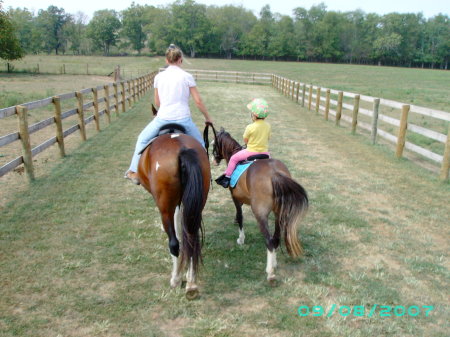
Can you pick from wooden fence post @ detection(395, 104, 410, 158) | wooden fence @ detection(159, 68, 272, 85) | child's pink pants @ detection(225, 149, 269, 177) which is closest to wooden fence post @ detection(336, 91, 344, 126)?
wooden fence post @ detection(395, 104, 410, 158)

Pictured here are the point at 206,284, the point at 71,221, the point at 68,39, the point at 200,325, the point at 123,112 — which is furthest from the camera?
the point at 68,39

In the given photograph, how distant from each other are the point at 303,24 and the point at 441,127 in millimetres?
113833

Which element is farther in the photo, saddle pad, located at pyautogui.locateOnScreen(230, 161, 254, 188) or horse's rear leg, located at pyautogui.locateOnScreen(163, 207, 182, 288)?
saddle pad, located at pyautogui.locateOnScreen(230, 161, 254, 188)

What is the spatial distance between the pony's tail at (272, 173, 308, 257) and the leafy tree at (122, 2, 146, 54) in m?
124

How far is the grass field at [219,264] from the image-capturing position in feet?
10.2

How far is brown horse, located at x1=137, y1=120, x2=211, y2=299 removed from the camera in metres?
3.34

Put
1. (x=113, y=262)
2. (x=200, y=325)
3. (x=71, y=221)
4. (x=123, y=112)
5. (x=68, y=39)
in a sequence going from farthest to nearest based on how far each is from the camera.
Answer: (x=68, y=39)
(x=123, y=112)
(x=71, y=221)
(x=113, y=262)
(x=200, y=325)

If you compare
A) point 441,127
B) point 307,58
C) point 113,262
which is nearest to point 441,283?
point 113,262

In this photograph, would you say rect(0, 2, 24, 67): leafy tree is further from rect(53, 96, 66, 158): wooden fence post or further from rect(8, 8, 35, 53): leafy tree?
rect(8, 8, 35, 53): leafy tree

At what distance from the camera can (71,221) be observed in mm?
5078

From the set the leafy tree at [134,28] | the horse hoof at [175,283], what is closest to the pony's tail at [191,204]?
the horse hoof at [175,283]

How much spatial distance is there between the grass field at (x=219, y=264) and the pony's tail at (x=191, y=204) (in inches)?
16.9

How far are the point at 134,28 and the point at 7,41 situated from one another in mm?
90170

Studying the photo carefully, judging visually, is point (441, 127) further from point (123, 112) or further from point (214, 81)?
point (214, 81)
